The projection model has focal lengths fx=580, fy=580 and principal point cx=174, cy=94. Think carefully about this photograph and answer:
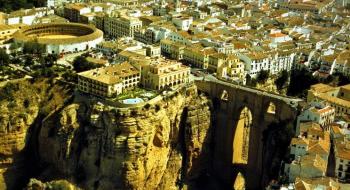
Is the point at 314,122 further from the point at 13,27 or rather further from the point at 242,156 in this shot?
the point at 13,27

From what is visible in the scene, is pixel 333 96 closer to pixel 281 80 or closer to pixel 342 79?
pixel 342 79

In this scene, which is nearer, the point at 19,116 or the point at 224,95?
the point at 19,116

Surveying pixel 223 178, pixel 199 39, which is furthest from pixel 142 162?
pixel 199 39

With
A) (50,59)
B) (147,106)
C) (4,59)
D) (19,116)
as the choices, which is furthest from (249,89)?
(4,59)

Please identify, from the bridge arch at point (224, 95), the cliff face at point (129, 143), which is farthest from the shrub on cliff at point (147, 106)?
the bridge arch at point (224, 95)

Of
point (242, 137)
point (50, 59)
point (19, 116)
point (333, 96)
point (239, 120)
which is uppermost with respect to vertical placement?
point (50, 59)

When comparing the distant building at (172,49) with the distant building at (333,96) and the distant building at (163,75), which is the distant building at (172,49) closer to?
the distant building at (163,75)

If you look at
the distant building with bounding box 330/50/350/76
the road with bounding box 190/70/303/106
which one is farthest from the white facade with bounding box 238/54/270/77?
the distant building with bounding box 330/50/350/76
